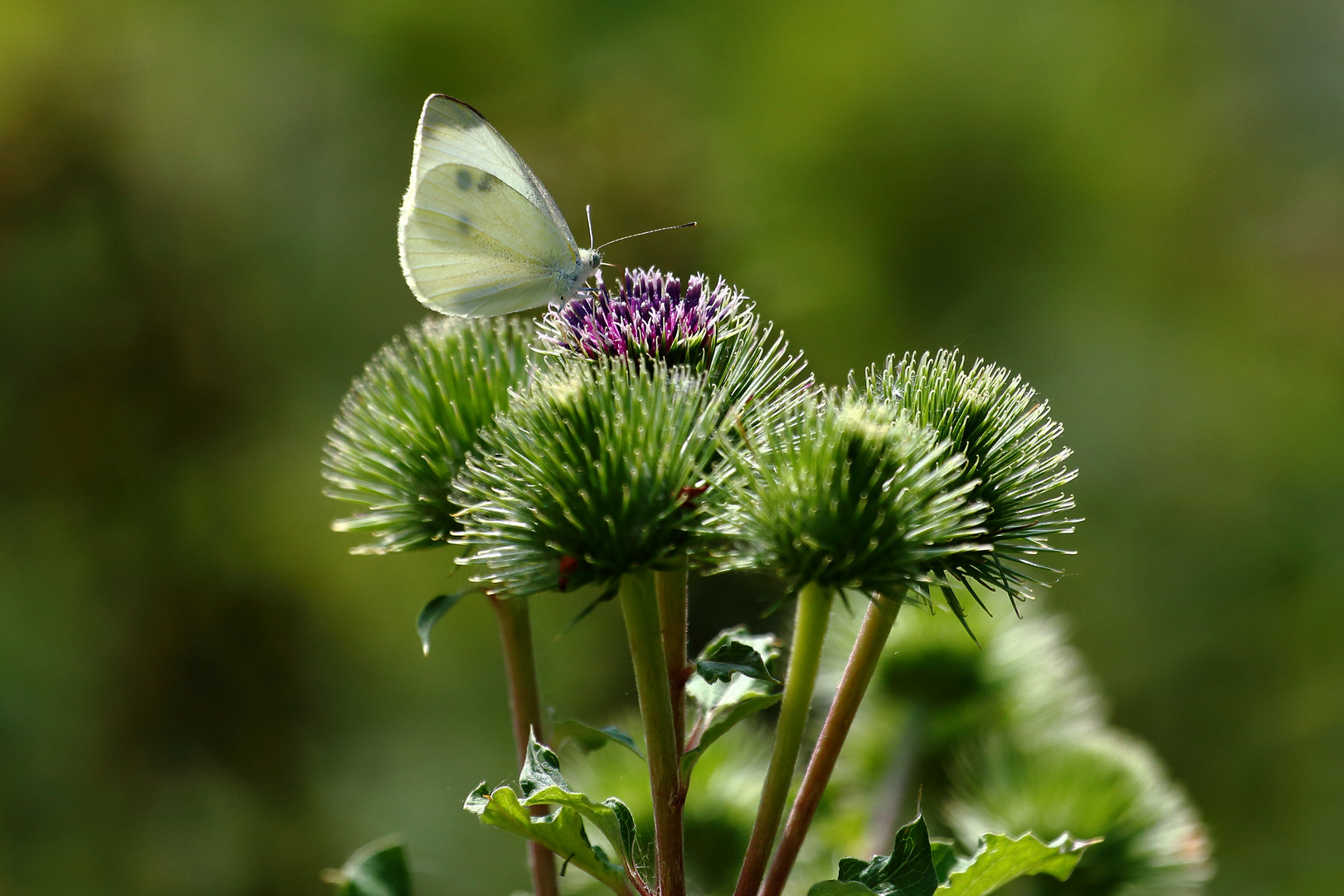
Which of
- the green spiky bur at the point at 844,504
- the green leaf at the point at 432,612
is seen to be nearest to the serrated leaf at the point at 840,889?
the green spiky bur at the point at 844,504

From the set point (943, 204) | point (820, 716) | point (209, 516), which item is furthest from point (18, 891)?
point (943, 204)

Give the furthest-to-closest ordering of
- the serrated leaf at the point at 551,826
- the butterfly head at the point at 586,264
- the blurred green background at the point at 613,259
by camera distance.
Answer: the blurred green background at the point at 613,259 < the butterfly head at the point at 586,264 < the serrated leaf at the point at 551,826

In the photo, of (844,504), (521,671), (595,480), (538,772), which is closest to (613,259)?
(521,671)

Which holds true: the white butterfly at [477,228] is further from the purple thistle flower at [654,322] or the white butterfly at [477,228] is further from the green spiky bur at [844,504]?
the green spiky bur at [844,504]

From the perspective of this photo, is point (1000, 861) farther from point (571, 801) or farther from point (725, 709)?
point (571, 801)

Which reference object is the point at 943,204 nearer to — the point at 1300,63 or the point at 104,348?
the point at 1300,63

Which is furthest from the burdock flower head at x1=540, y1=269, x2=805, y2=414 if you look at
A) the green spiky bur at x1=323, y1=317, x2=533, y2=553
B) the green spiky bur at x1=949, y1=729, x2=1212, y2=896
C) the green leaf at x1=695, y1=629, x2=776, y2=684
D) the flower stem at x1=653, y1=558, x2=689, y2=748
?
the green spiky bur at x1=949, y1=729, x2=1212, y2=896
